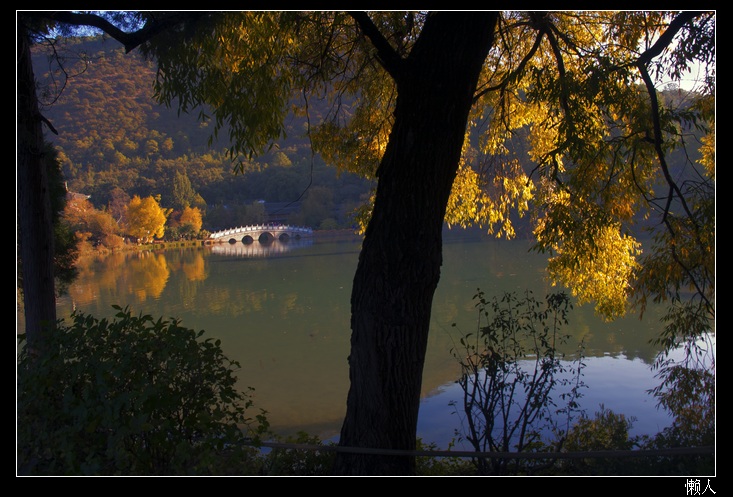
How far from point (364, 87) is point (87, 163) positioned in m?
35.9

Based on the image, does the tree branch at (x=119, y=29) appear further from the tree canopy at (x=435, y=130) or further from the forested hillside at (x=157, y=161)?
the forested hillside at (x=157, y=161)

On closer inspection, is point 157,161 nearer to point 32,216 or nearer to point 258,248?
point 258,248

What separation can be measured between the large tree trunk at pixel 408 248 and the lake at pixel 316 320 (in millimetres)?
2375

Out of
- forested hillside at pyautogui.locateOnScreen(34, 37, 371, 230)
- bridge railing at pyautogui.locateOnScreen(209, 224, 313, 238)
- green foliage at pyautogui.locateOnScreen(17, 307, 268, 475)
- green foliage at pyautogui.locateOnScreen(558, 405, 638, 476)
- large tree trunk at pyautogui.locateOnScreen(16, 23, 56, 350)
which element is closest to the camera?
green foliage at pyautogui.locateOnScreen(17, 307, 268, 475)

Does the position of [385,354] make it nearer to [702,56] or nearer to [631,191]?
[702,56]

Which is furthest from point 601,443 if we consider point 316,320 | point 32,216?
point 316,320

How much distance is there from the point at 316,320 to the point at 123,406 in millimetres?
8002

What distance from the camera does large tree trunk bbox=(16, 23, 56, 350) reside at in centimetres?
290

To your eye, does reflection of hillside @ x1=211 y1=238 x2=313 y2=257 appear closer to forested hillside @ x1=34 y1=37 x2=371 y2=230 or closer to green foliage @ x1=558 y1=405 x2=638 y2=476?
forested hillside @ x1=34 y1=37 x2=371 y2=230

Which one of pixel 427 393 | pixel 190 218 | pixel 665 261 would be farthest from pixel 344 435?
pixel 190 218

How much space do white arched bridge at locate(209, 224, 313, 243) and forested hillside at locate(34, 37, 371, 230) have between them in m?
1.88

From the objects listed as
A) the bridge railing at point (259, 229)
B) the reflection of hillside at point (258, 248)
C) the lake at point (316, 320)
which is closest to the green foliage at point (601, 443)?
the lake at point (316, 320)

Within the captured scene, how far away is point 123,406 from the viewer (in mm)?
1815

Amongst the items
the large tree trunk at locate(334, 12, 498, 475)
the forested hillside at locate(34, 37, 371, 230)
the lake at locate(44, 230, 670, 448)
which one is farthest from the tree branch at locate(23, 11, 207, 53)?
the forested hillside at locate(34, 37, 371, 230)
